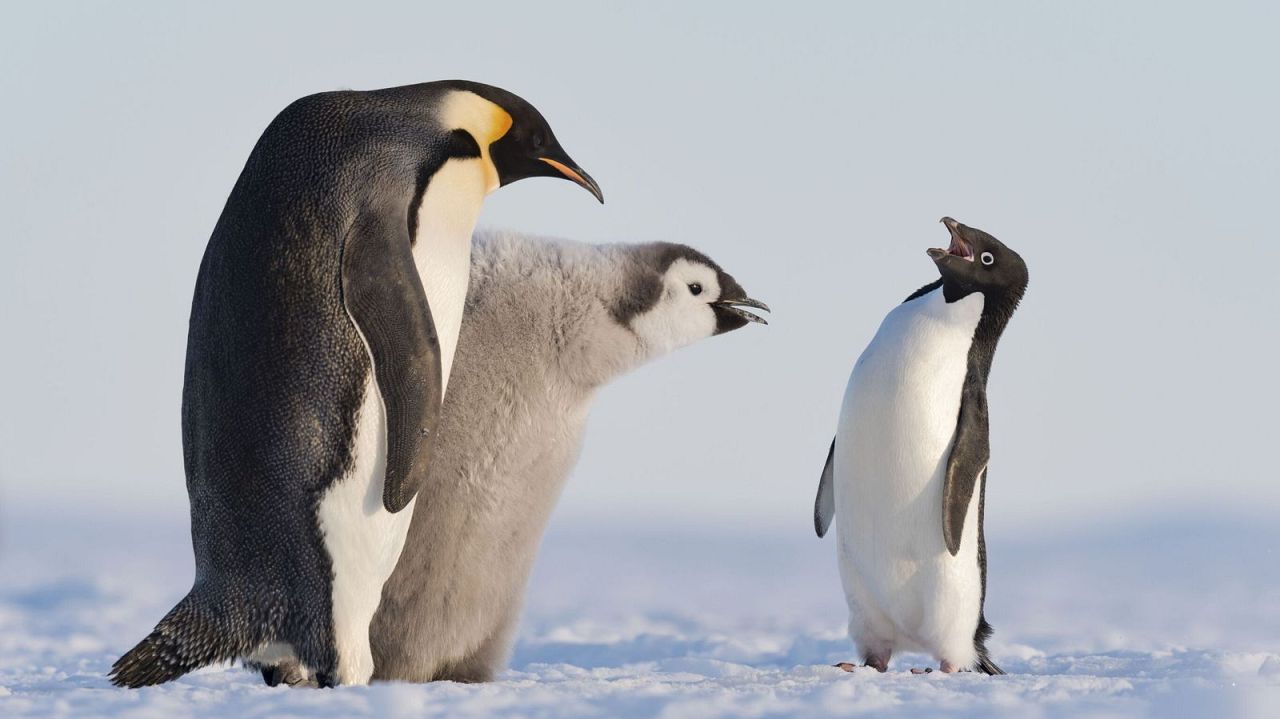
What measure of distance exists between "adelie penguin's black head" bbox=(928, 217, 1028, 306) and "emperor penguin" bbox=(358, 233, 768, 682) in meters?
0.77

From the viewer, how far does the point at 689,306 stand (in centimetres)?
438

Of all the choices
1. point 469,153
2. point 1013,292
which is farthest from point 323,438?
point 1013,292

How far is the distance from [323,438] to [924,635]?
1846 millimetres

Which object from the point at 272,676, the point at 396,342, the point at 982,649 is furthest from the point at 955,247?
the point at 272,676

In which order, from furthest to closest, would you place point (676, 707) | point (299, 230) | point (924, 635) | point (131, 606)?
point (131, 606), point (924, 635), point (299, 230), point (676, 707)

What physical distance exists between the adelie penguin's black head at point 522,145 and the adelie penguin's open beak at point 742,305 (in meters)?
0.68

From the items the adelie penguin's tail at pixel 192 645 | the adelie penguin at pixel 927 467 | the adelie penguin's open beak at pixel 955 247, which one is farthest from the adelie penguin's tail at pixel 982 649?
the adelie penguin's tail at pixel 192 645

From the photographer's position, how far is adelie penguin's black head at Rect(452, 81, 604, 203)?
3908mm

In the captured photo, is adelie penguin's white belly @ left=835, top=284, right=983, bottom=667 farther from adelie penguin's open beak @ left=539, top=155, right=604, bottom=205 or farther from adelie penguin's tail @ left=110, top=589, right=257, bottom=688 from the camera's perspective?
adelie penguin's tail @ left=110, top=589, right=257, bottom=688

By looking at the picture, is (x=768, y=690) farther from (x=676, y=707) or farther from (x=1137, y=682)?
(x=1137, y=682)

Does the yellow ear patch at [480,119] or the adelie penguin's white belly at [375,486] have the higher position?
the yellow ear patch at [480,119]

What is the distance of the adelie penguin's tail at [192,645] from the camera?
3.48 m

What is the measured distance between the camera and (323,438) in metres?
3.40

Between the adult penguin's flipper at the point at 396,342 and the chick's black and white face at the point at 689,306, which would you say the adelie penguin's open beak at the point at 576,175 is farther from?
the adult penguin's flipper at the point at 396,342
